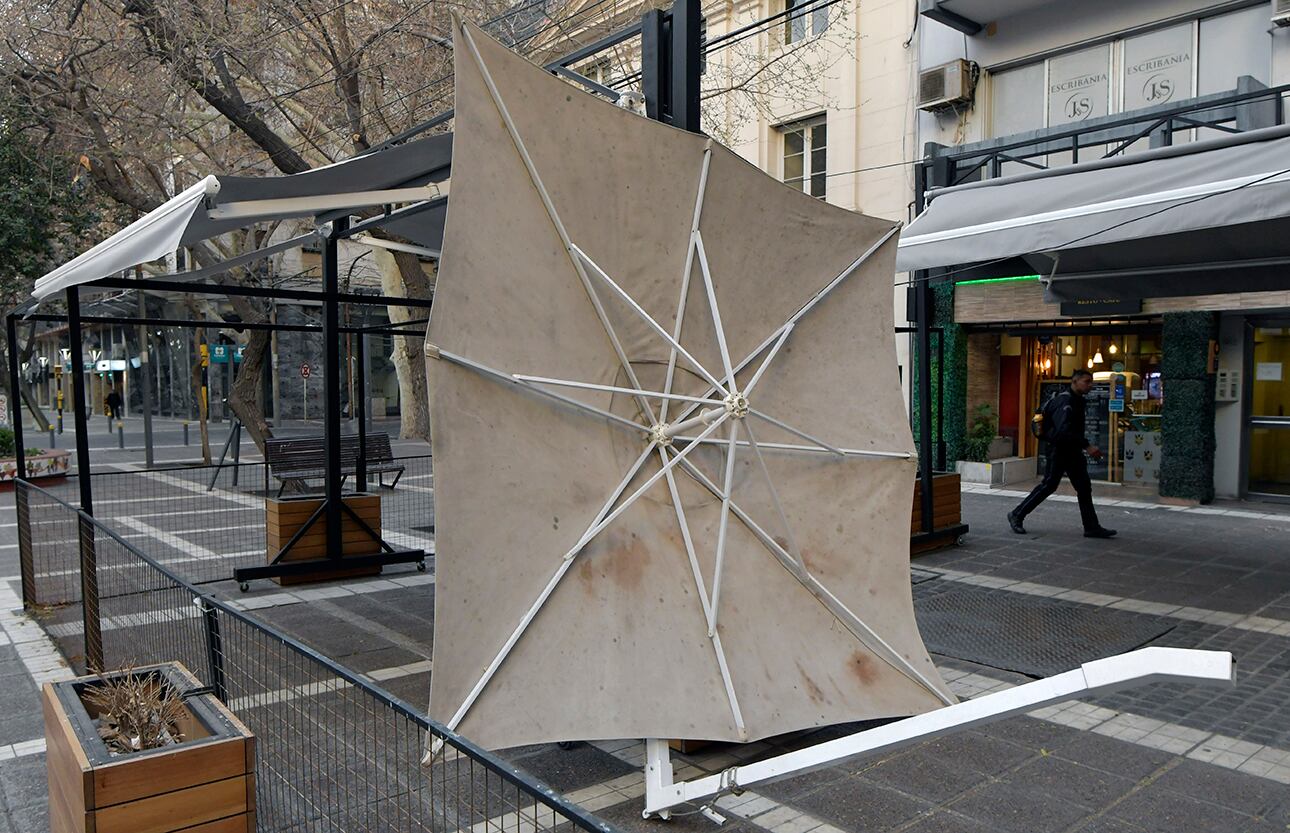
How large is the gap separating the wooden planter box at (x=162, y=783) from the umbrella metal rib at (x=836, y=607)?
2122mm

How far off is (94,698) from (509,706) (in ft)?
5.36

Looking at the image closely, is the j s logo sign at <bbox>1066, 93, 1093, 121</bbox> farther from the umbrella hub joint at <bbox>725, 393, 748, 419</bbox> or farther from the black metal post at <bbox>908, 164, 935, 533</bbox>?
the umbrella hub joint at <bbox>725, 393, 748, 419</bbox>

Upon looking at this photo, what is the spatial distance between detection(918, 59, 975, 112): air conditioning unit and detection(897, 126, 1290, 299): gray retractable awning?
22.8 ft

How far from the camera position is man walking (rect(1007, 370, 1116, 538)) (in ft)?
33.8

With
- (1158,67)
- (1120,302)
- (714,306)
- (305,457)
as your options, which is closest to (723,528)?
(714,306)

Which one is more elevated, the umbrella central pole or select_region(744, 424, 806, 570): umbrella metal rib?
the umbrella central pole

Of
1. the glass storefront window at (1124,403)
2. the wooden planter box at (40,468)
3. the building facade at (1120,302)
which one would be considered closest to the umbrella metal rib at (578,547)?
the building facade at (1120,302)

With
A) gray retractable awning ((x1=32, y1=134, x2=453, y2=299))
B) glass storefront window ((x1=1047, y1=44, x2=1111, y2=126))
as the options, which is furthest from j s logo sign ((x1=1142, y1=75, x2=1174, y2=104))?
gray retractable awning ((x1=32, y1=134, x2=453, y2=299))

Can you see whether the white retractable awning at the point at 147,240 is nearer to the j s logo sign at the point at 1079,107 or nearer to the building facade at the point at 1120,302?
the building facade at the point at 1120,302

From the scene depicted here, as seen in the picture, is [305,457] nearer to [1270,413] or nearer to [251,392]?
[251,392]

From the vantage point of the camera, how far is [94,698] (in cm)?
369

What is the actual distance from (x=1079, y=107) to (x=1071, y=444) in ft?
24.1

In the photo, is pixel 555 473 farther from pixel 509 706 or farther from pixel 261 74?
pixel 261 74

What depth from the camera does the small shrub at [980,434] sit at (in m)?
15.9
